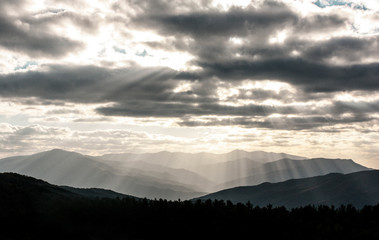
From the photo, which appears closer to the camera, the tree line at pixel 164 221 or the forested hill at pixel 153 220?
the tree line at pixel 164 221

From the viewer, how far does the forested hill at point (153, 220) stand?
6781cm

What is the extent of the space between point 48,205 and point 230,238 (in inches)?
1572

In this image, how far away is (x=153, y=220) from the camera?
82625 mm

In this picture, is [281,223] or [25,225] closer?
[25,225]

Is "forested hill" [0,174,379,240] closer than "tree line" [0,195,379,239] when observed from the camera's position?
No

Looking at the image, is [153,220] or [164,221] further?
[164,221]

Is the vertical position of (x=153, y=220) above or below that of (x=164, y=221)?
above

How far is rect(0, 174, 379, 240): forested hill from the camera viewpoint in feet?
222

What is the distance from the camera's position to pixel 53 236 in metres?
65.5

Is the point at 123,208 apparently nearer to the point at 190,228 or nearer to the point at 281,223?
the point at 190,228

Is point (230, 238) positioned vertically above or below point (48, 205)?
below

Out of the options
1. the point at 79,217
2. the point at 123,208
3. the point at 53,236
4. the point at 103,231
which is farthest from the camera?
the point at 123,208

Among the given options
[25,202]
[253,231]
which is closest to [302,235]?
[253,231]

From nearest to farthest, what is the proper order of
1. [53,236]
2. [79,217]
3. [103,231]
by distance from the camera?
[53,236] → [103,231] → [79,217]
